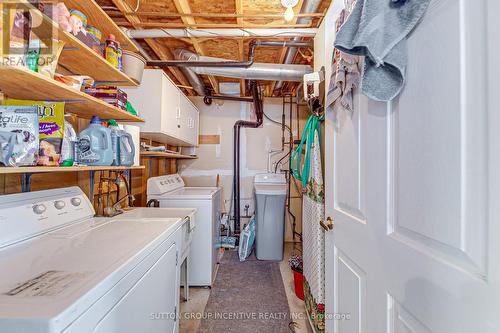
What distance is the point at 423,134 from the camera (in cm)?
61

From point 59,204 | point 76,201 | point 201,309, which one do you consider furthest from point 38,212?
point 201,309

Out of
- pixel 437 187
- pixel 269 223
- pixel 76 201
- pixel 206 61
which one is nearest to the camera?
pixel 437 187

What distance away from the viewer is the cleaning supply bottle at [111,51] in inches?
53.4

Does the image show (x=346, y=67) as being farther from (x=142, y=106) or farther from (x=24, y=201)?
(x=142, y=106)

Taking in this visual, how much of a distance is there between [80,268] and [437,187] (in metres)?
1.07

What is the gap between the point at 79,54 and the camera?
117cm

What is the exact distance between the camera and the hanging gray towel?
2.16ft

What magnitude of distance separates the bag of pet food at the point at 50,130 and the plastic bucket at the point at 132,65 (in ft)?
2.27

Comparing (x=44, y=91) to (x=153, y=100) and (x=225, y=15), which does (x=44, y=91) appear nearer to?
(x=153, y=100)

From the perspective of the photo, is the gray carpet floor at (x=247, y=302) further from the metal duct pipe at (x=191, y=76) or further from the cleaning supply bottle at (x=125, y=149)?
the metal duct pipe at (x=191, y=76)

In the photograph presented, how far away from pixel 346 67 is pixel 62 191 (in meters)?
1.59

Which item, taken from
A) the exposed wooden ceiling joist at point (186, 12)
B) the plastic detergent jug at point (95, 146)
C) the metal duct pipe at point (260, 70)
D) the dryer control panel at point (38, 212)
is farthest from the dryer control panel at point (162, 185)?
the exposed wooden ceiling joist at point (186, 12)

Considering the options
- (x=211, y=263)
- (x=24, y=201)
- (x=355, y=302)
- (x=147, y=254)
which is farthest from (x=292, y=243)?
(x=24, y=201)

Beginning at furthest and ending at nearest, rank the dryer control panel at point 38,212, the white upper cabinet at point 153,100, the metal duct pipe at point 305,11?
the white upper cabinet at point 153,100 → the metal duct pipe at point 305,11 → the dryer control panel at point 38,212
